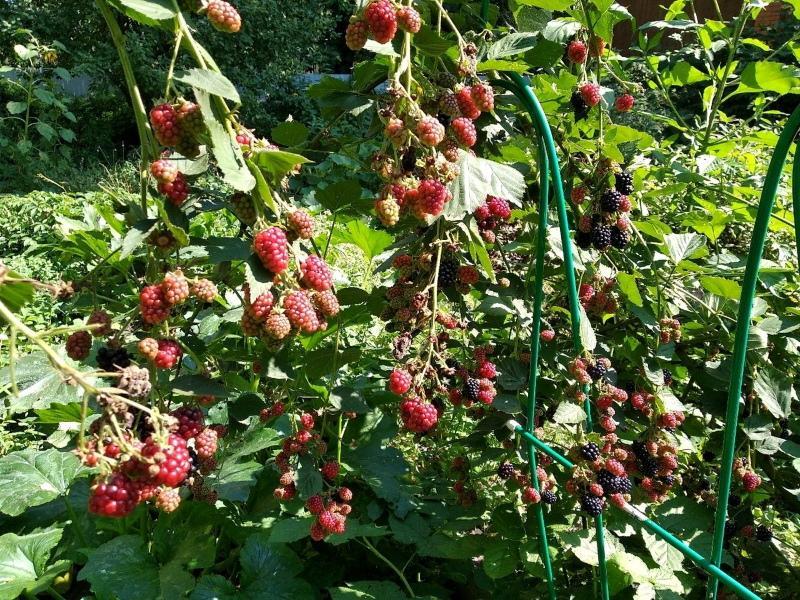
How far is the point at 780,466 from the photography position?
1.50 metres

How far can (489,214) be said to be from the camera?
1.20m

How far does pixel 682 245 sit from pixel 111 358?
1.04 meters

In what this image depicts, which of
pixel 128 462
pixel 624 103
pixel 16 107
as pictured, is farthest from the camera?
pixel 16 107

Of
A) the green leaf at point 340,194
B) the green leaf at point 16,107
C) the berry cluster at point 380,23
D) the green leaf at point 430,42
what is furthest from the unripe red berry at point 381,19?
the green leaf at point 16,107

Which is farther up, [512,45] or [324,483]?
[512,45]

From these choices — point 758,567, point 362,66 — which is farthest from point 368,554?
point 362,66

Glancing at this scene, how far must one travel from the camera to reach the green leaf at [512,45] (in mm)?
1019

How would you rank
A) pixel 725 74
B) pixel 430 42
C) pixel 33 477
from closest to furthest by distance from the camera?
pixel 430 42
pixel 33 477
pixel 725 74

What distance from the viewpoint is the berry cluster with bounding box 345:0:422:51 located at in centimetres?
84

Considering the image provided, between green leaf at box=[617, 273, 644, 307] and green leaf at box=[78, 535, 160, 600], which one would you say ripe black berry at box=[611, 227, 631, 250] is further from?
green leaf at box=[78, 535, 160, 600]

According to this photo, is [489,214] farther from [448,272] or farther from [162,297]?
[162,297]

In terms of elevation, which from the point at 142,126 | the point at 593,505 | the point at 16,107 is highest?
the point at 142,126

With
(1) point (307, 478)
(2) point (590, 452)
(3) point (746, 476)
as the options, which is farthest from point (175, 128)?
(3) point (746, 476)

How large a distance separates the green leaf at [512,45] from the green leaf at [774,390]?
2.28 feet
